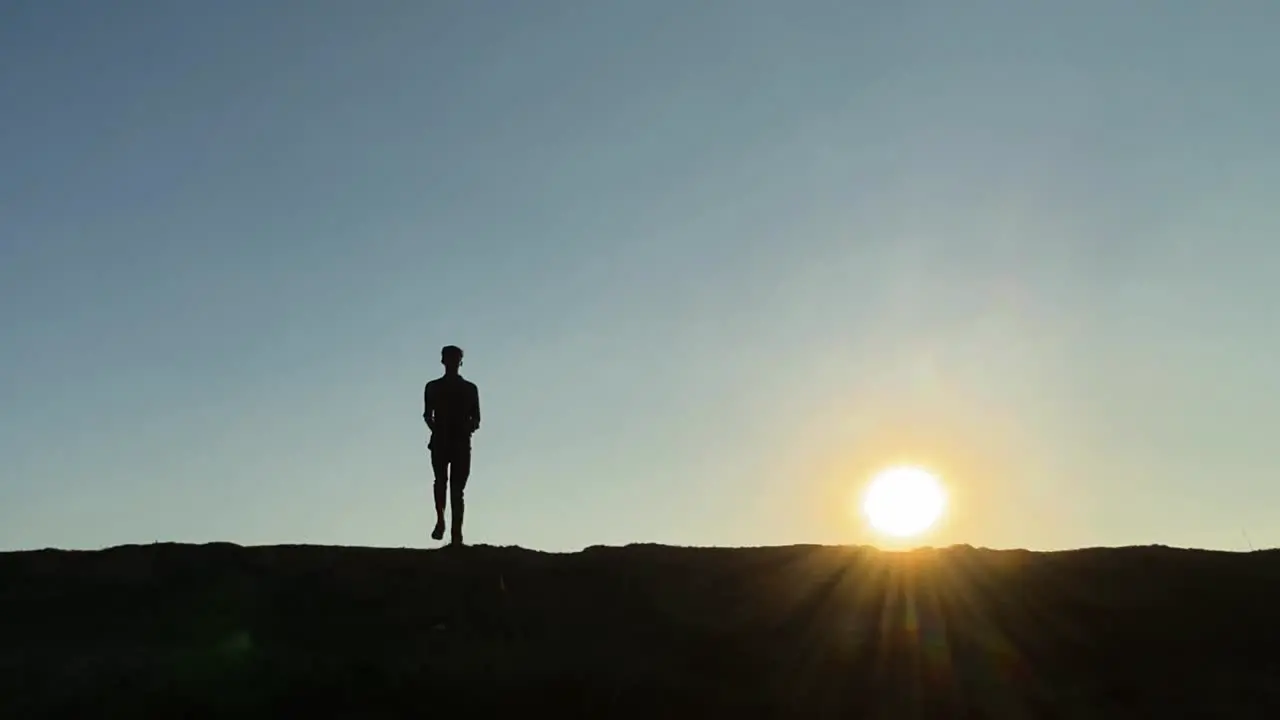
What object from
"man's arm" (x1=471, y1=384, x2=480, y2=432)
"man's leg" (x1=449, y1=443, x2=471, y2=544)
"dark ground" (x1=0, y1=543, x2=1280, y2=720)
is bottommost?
"dark ground" (x1=0, y1=543, x2=1280, y2=720)

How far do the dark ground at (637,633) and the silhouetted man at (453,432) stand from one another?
2.61 ft

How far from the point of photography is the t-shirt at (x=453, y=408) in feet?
48.3

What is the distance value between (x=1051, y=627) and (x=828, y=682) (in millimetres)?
2485

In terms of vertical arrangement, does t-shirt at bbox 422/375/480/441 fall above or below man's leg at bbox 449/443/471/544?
above

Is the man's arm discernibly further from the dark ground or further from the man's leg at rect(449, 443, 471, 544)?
the dark ground

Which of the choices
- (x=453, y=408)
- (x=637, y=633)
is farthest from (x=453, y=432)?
(x=637, y=633)

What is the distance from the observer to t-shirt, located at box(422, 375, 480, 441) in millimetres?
14727

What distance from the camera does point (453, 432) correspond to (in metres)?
14.7

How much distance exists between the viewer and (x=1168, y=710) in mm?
10984

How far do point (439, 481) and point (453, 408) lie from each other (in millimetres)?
837

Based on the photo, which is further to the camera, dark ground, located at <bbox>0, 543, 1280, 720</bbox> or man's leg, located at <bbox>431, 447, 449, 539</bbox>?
man's leg, located at <bbox>431, 447, 449, 539</bbox>

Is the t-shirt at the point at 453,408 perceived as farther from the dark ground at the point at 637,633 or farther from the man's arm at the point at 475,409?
the dark ground at the point at 637,633

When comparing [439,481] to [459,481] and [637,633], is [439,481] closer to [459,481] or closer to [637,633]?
[459,481]

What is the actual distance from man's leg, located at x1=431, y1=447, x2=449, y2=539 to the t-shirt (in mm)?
196
